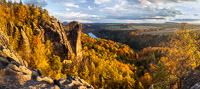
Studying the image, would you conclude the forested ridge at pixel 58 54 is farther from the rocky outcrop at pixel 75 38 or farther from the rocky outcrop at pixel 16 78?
the rocky outcrop at pixel 16 78

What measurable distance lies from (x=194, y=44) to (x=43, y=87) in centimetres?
2141

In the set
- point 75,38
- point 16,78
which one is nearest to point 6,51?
point 16,78

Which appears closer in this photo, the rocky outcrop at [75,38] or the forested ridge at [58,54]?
the forested ridge at [58,54]

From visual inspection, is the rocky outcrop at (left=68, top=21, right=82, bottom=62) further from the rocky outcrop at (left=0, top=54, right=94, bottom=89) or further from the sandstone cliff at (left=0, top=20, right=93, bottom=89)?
the rocky outcrop at (left=0, top=54, right=94, bottom=89)

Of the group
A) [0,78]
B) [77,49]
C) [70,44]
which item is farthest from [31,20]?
[0,78]

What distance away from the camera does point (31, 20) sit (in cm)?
5100

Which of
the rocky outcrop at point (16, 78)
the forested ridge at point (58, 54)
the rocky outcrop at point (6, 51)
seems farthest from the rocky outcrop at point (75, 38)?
the rocky outcrop at point (16, 78)

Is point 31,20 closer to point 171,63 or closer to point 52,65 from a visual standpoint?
point 52,65

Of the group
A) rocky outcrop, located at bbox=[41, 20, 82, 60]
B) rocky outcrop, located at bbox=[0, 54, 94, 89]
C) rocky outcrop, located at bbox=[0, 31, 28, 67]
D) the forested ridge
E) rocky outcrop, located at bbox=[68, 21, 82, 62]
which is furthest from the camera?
rocky outcrop, located at bbox=[68, 21, 82, 62]

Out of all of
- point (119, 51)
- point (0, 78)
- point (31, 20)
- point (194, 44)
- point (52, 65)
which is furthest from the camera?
point (119, 51)

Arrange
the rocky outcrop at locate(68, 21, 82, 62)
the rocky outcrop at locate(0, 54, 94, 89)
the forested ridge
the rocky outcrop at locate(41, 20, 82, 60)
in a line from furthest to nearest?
the rocky outcrop at locate(68, 21, 82, 62) → the rocky outcrop at locate(41, 20, 82, 60) → the forested ridge → the rocky outcrop at locate(0, 54, 94, 89)

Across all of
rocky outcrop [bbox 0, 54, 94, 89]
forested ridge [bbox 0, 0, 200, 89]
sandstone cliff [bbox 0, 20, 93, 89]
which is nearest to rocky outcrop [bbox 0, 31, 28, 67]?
sandstone cliff [bbox 0, 20, 93, 89]

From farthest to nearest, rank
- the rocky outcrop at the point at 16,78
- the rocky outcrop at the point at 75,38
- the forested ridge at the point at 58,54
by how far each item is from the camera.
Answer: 1. the rocky outcrop at the point at 75,38
2. the forested ridge at the point at 58,54
3. the rocky outcrop at the point at 16,78

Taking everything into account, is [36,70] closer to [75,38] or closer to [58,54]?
[58,54]
